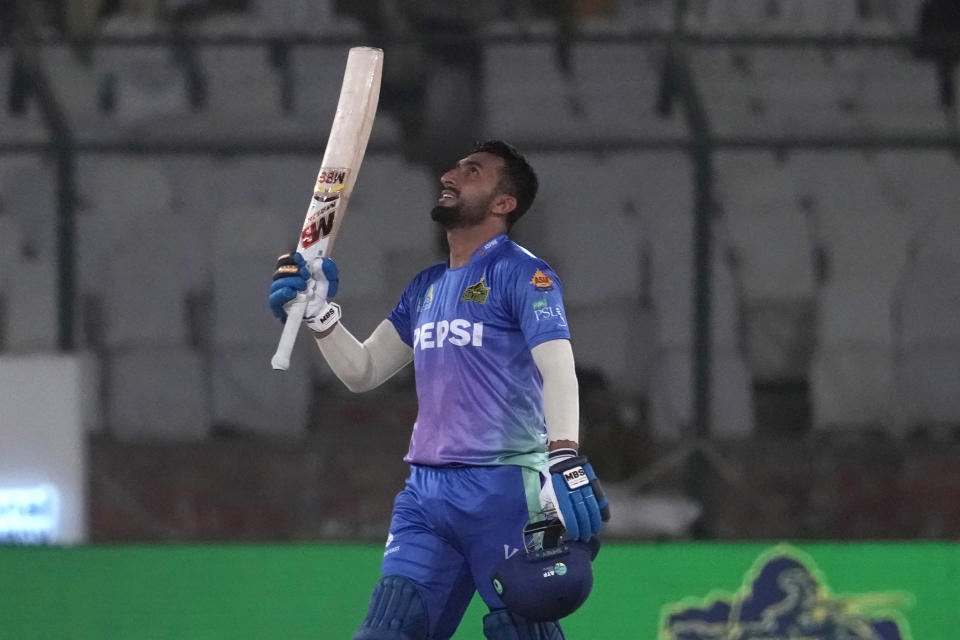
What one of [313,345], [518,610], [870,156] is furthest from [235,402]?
[518,610]

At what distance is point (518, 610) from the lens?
409 centimetres

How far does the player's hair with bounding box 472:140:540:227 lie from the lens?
454cm

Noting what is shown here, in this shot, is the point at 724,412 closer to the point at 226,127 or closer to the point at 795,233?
the point at 795,233

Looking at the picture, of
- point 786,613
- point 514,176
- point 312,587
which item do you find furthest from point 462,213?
point 786,613

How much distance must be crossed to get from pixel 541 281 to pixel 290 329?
0.71 metres

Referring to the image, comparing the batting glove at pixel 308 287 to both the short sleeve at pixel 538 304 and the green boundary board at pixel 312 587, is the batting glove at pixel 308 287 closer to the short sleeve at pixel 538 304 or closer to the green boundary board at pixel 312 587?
the short sleeve at pixel 538 304

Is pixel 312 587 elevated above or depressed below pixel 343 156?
below

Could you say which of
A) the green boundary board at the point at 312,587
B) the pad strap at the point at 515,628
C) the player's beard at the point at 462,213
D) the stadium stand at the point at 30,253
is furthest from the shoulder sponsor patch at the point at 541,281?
the stadium stand at the point at 30,253

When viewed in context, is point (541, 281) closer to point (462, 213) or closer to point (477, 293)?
point (477, 293)

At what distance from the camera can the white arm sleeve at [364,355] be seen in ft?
15.1

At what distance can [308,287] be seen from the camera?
445 centimetres

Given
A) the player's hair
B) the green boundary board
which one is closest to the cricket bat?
the player's hair

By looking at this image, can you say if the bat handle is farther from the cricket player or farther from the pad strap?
the pad strap

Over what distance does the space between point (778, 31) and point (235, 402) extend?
3568 mm
